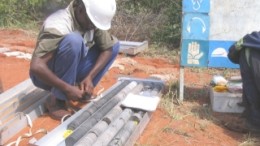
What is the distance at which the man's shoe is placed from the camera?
3.72m

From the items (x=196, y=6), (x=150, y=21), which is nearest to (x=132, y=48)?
(x=150, y=21)

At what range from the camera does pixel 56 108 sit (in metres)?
3.77

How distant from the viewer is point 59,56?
3428 mm

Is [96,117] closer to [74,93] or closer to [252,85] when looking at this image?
[74,93]

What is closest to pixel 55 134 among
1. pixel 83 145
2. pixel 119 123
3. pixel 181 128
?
pixel 83 145

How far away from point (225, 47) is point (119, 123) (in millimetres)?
1604

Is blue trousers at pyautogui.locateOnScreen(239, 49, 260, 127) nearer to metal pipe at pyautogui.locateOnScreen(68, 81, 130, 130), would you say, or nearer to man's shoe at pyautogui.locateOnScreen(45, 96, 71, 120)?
metal pipe at pyautogui.locateOnScreen(68, 81, 130, 130)

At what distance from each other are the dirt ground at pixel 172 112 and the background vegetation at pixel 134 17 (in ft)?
→ 4.20

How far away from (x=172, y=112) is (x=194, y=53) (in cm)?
69

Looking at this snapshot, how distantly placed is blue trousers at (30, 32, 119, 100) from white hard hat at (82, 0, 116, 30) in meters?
0.20

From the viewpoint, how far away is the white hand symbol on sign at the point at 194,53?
4.27 m

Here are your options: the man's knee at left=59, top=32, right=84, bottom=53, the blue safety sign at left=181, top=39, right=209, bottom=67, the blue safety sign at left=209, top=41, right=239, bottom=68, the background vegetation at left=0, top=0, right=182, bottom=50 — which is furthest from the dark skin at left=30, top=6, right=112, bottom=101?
the background vegetation at left=0, top=0, right=182, bottom=50

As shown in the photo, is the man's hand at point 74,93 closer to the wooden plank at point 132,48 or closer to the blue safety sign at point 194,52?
the blue safety sign at point 194,52

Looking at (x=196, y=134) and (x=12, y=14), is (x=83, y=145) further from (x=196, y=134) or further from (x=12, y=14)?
(x=12, y=14)
